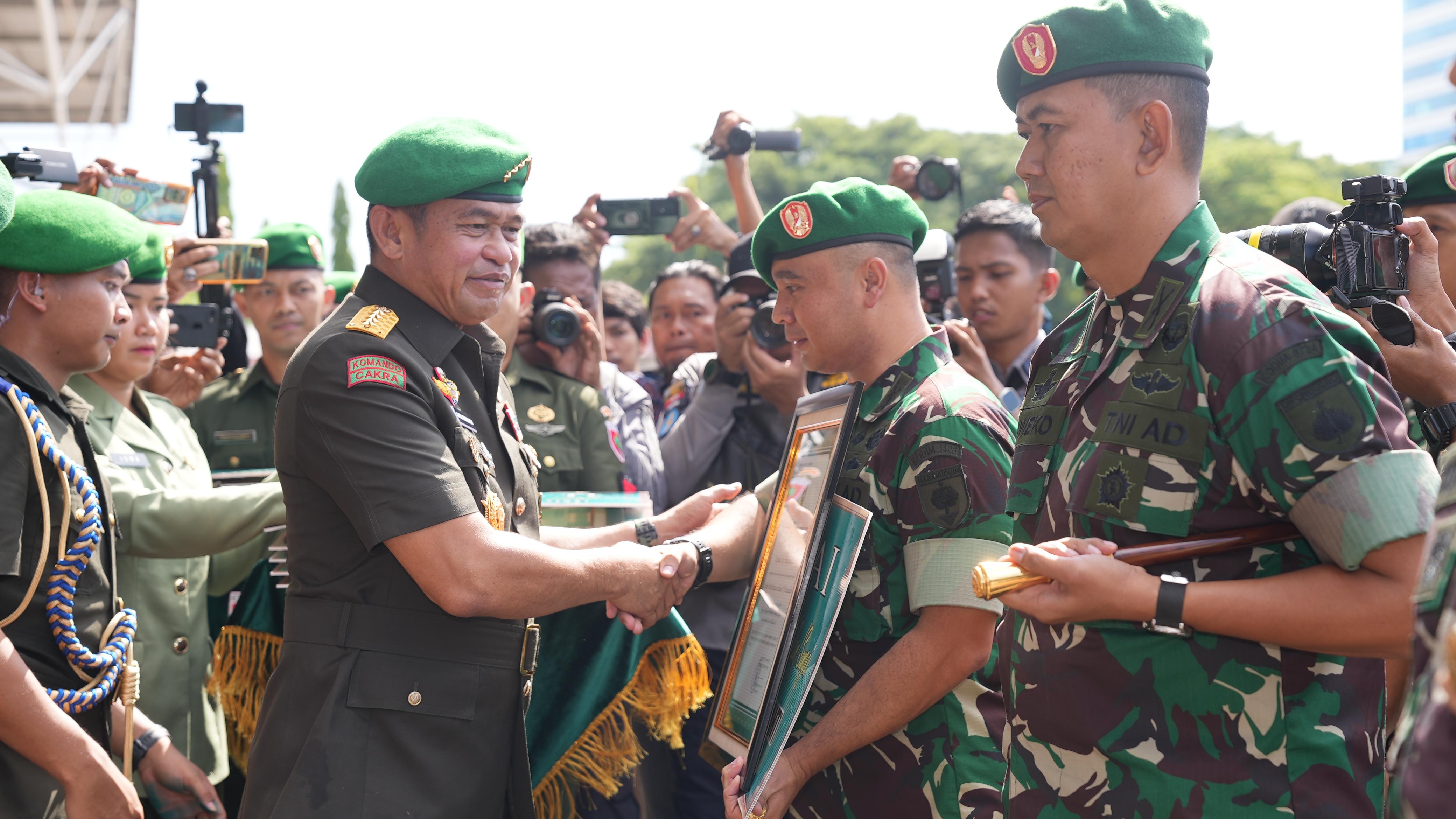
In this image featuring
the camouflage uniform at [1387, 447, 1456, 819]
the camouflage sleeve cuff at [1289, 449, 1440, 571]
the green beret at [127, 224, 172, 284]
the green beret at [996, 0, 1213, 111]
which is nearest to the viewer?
the camouflage uniform at [1387, 447, 1456, 819]

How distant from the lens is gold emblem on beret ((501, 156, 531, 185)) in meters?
2.77

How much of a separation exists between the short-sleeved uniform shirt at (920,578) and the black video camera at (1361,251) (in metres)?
0.72

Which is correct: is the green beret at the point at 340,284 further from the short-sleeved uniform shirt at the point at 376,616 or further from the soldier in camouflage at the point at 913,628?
the soldier in camouflage at the point at 913,628

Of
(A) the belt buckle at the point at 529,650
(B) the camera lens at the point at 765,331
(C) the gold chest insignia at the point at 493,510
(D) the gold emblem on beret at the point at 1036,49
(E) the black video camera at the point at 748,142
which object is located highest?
(E) the black video camera at the point at 748,142

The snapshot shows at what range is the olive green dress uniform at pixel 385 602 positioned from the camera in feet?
7.91

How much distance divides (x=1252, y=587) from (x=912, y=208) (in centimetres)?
170

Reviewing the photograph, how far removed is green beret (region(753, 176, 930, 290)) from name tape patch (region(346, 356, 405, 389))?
1066 mm

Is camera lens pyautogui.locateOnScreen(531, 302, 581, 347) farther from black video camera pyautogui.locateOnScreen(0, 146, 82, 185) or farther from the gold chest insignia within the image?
the gold chest insignia

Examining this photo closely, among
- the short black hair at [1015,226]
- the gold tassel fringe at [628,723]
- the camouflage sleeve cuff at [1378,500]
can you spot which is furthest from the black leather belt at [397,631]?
the short black hair at [1015,226]

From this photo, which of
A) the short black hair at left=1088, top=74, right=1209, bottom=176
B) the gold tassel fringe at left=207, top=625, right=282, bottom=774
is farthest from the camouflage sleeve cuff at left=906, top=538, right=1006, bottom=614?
the gold tassel fringe at left=207, top=625, right=282, bottom=774

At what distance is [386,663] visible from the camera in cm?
245

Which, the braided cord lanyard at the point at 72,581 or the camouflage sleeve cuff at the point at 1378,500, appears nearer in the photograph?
the camouflage sleeve cuff at the point at 1378,500

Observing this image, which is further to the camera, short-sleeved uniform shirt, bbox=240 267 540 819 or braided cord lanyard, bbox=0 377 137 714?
braided cord lanyard, bbox=0 377 137 714

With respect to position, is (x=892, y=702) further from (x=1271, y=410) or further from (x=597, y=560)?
(x=1271, y=410)
